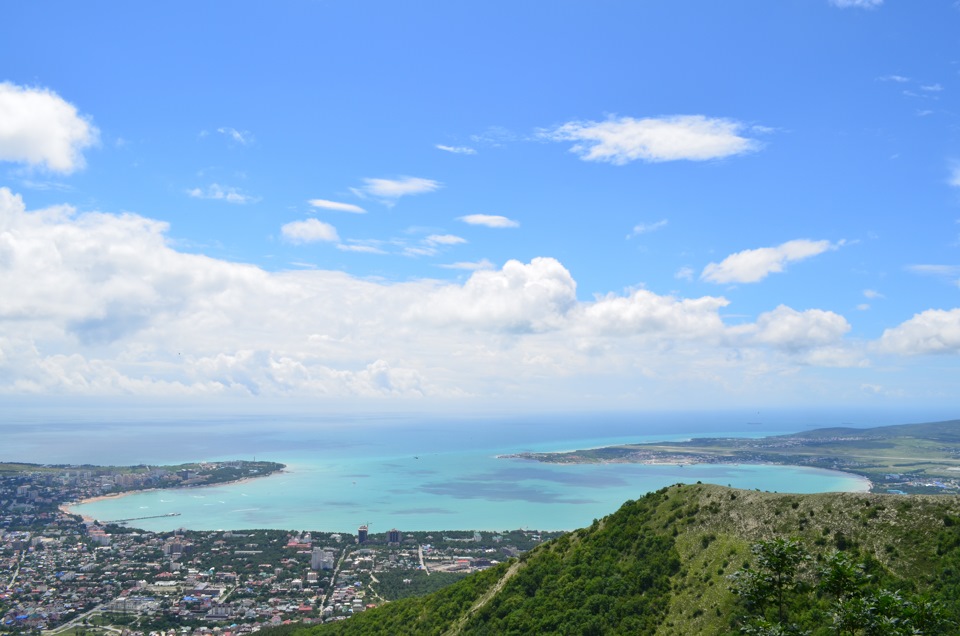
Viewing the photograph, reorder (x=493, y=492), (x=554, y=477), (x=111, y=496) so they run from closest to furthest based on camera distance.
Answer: (x=111, y=496) < (x=493, y=492) < (x=554, y=477)

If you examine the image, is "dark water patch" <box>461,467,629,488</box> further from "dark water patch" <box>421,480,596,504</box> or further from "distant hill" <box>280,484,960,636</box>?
"distant hill" <box>280,484,960,636</box>

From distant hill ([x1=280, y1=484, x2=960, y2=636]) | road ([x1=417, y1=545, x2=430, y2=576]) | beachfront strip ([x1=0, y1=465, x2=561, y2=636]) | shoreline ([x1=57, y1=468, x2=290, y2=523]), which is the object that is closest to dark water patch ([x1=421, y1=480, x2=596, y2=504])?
beachfront strip ([x1=0, y1=465, x2=561, y2=636])

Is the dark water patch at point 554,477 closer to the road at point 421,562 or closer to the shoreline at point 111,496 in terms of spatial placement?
the shoreline at point 111,496

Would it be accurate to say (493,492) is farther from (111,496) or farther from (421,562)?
(111,496)

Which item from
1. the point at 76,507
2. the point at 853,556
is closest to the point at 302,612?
the point at 853,556

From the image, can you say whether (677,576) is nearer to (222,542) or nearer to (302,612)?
(302,612)

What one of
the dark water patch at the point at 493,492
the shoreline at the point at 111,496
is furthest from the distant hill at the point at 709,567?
the shoreline at the point at 111,496

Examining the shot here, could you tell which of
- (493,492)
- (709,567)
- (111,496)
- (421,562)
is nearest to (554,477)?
(493,492)
